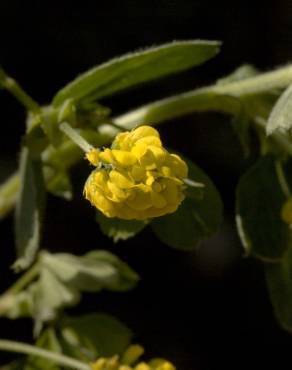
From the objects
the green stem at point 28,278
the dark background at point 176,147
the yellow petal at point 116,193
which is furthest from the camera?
the dark background at point 176,147

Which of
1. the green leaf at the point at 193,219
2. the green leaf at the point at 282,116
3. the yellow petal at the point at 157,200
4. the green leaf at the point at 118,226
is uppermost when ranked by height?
the yellow petal at the point at 157,200

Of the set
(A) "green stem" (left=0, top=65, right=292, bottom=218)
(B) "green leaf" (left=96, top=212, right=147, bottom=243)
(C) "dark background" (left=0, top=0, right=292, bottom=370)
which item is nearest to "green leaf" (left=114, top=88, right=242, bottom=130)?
(A) "green stem" (left=0, top=65, right=292, bottom=218)

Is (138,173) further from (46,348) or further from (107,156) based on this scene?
(46,348)

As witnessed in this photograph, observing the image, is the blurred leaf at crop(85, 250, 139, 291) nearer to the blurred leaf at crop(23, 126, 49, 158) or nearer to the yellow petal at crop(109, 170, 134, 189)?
the blurred leaf at crop(23, 126, 49, 158)

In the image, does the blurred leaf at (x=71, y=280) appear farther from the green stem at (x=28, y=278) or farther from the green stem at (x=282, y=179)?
the green stem at (x=282, y=179)

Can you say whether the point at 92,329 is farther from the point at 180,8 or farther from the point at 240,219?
the point at 180,8

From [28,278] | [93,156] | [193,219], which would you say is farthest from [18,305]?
[93,156]

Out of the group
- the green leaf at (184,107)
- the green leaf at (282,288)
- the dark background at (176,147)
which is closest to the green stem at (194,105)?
the green leaf at (184,107)
